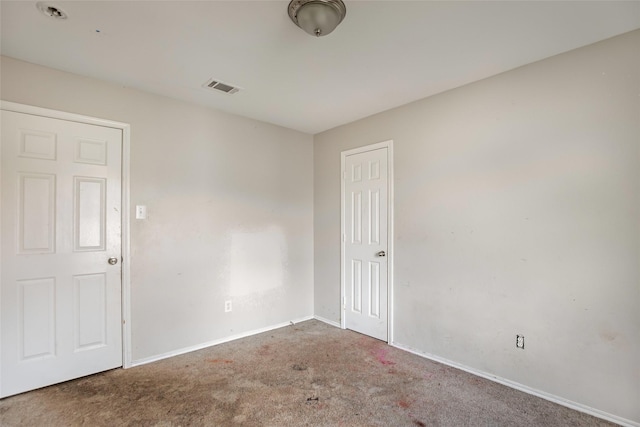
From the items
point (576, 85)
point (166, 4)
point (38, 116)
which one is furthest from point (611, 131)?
point (38, 116)

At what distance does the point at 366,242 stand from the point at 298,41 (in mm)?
2125

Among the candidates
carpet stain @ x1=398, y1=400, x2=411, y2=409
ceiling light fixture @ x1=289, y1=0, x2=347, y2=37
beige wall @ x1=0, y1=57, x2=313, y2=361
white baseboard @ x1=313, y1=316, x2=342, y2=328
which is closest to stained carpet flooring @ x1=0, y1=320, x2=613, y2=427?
carpet stain @ x1=398, y1=400, x2=411, y2=409

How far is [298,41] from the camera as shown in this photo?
A: 1.96 m

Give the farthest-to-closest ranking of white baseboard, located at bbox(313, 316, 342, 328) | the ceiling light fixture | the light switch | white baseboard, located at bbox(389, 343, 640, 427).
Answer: white baseboard, located at bbox(313, 316, 342, 328)
the light switch
white baseboard, located at bbox(389, 343, 640, 427)
the ceiling light fixture

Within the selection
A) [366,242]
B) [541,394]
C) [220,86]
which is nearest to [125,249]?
[220,86]

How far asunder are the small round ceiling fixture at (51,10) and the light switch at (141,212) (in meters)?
1.43

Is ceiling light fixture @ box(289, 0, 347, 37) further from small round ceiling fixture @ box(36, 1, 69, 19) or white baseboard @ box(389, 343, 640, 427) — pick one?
white baseboard @ box(389, 343, 640, 427)

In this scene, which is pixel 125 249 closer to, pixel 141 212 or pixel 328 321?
pixel 141 212

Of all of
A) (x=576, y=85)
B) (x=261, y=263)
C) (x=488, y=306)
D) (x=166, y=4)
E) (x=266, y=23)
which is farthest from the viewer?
(x=261, y=263)

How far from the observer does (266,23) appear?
1.79 metres

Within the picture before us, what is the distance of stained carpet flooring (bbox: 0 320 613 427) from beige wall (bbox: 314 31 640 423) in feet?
0.97

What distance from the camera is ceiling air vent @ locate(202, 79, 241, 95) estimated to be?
2525mm

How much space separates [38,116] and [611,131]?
4004 millimetres

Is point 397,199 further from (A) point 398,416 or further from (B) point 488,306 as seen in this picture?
(A) point 398,416
